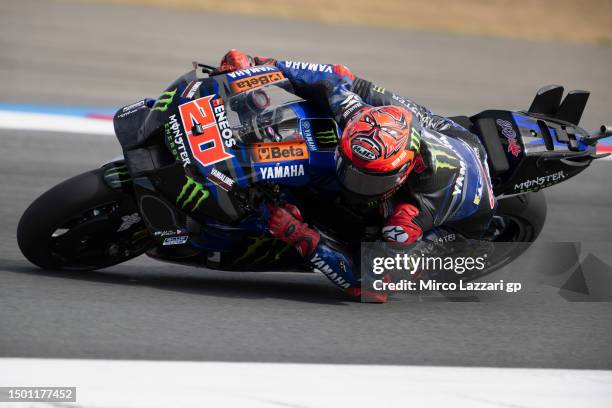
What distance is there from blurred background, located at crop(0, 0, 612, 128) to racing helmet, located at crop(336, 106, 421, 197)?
6.20m

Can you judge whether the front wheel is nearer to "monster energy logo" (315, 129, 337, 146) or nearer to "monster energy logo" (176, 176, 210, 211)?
"monster energy logo" (176, 176, 210, 211)

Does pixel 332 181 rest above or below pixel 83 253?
above

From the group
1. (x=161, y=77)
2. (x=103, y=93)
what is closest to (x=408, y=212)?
(x=103, y=93)

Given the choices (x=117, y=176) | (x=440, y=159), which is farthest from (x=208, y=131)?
(x=440, y=159)

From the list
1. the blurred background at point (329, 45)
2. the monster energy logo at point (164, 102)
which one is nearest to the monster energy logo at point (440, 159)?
the monster energy logo at point (164, 102)

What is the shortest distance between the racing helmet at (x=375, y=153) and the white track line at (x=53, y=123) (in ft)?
15.4

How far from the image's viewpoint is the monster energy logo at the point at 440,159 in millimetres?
4787

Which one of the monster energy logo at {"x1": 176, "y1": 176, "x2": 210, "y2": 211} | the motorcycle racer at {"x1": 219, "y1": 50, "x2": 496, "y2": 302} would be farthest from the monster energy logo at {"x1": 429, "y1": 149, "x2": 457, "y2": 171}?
the monster energy logo at {"x1": 176, "y1": 176, "x2": 210, "y2": 211}

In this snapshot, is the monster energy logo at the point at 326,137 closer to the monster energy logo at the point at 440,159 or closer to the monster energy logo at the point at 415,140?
the monster energy logo at the point at 415,140

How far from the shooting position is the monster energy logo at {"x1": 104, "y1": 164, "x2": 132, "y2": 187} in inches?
184

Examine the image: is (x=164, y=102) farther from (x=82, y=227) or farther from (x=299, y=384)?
(x=299, y=384)

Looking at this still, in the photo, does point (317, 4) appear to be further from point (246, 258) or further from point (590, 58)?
point (246, 258)

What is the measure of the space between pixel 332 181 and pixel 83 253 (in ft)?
4.57

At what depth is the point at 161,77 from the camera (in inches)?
457
